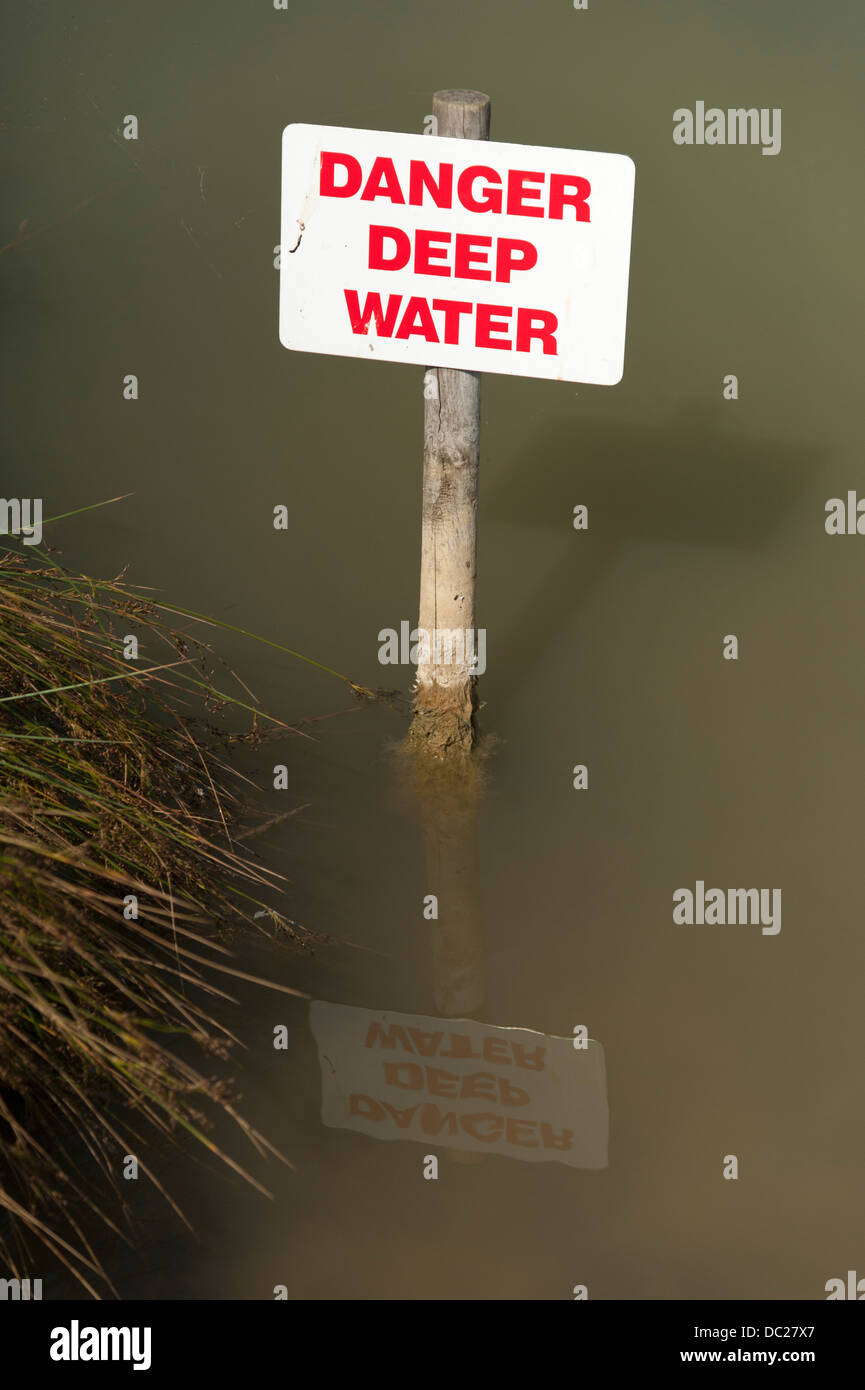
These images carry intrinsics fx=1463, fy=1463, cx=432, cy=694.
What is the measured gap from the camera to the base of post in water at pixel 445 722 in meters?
3.55

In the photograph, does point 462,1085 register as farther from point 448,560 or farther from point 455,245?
point 455,245

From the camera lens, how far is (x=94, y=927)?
7.60 feet

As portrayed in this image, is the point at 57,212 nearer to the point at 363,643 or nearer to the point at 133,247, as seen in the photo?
the point at 133,247

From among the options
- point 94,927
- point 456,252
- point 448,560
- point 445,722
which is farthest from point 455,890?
point 456,252

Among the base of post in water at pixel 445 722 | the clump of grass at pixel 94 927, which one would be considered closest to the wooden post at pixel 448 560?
the base of post in water at pixel 445 722

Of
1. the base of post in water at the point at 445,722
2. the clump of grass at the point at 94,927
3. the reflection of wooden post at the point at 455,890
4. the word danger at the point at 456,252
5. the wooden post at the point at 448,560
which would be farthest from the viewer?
the base of post in water at the point at 445,722

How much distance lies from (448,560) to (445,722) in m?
0.40

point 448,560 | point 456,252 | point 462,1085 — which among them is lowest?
point 462,1085

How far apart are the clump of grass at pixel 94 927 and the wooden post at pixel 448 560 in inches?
18.0

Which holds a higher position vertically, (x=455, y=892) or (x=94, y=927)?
(x=455, y=892)

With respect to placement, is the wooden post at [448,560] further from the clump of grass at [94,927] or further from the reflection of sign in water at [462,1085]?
the reflection of sign in water at [462,1085]

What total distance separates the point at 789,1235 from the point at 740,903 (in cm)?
85

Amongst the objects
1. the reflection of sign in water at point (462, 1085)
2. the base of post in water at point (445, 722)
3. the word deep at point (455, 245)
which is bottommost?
the reflection of sign in water at point (462, 1085)

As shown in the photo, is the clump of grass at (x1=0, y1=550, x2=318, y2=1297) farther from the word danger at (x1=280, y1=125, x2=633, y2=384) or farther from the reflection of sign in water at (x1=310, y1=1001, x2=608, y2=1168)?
the word danger at (x1=280, y1=125, x2=633, y2=384)
